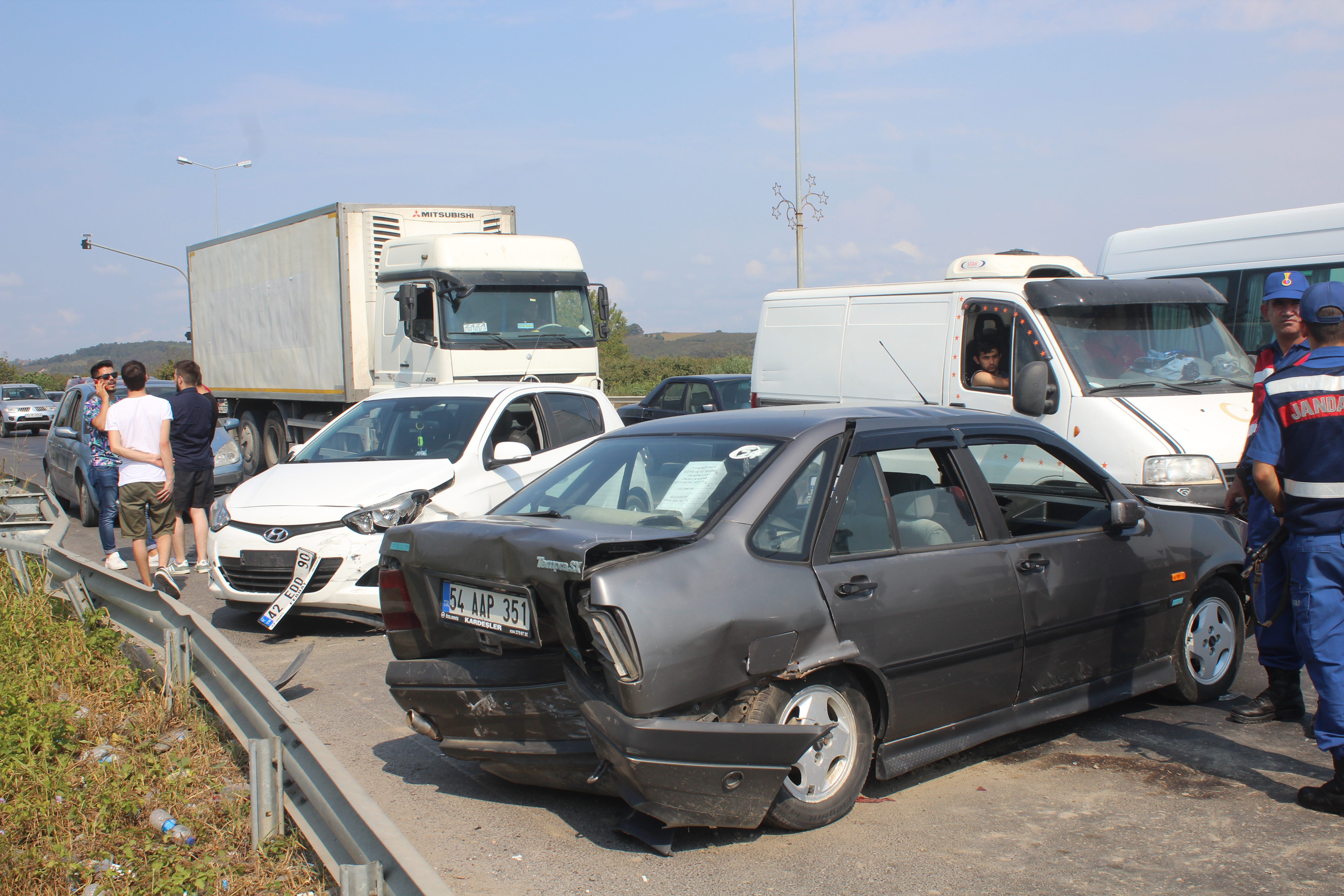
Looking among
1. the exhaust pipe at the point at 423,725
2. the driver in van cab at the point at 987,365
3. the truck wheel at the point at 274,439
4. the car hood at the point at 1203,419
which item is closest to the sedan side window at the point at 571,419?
the driver in van cab at the point at 987,365

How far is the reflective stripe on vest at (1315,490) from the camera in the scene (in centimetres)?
412

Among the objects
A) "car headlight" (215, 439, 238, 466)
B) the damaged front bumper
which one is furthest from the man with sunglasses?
the damaged front bumper

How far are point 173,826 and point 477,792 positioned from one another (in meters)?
1.10

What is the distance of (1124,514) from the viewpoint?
4777 mm

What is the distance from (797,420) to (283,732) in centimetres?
221

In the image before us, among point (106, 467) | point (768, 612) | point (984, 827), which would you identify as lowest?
point (984, 827)

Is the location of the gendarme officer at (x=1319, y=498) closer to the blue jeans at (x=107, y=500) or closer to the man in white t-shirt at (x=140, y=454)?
the man in white t-shirt at (x=140, y=454)

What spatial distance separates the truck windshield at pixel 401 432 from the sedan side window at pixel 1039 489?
3936 mm

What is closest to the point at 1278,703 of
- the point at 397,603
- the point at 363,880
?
the point at 397,603

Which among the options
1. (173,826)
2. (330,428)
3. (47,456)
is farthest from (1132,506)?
(47,456)

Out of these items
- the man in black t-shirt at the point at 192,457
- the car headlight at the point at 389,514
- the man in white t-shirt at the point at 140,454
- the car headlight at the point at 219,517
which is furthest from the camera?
the man in black t-shirt at the point at 192,457

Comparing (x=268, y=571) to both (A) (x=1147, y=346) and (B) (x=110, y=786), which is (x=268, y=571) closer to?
(B) (x=110, y=786)

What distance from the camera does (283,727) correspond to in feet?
11.6

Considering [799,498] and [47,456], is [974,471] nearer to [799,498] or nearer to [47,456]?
[799,498]
